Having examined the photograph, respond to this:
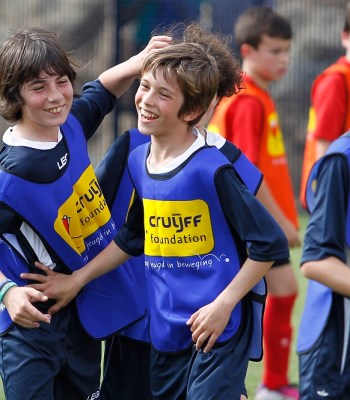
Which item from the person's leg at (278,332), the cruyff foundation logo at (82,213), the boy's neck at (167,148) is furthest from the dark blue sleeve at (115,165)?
the person's leg at (278,332)

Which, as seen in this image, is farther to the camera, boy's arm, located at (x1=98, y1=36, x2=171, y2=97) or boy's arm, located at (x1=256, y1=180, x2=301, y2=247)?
boy's arm, located at (x1=256, y1=180, x2=301, y2=247)

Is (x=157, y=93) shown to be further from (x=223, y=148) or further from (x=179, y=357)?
(x=179, y=357)

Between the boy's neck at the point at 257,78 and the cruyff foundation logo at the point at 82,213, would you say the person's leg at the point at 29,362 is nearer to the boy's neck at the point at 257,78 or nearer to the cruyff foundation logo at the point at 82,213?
the cruyff foundation logo at the point at 82,213

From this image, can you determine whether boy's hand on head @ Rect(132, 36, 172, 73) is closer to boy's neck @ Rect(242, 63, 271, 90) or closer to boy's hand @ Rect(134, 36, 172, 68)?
boy's hand @ Rect(134, 36, 172, 68)

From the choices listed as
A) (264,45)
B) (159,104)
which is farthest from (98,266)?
(264,45)

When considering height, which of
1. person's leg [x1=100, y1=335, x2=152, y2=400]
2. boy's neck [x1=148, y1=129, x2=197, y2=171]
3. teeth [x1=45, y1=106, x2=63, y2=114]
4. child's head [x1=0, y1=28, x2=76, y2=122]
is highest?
child's head [x1=0, y1=28, x2=76, y2=122]

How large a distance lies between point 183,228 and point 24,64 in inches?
30.0

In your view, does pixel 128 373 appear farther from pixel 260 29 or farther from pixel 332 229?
pixel 260 29

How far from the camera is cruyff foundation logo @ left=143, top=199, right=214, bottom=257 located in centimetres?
352

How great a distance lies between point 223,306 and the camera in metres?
3.44

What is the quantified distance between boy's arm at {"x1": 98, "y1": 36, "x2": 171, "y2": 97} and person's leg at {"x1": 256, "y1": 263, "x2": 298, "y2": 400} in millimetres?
1940

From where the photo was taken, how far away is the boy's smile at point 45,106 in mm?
3676

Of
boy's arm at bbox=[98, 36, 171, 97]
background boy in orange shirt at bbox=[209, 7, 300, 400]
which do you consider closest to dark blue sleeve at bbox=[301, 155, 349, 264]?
boy's arm at bbox=[98, 36, 171, 97]

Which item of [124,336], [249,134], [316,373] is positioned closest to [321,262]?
[316,373]
